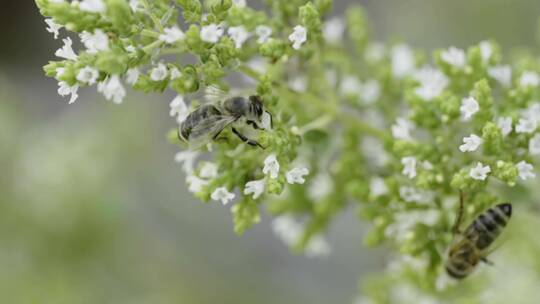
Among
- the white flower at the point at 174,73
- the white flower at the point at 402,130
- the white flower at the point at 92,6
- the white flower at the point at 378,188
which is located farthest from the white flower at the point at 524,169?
the white flower at the point at 92,6

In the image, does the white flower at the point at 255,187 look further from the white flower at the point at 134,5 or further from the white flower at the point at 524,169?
the white flower at the point at 524,169

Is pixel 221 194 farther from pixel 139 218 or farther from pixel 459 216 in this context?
pixel 139 218

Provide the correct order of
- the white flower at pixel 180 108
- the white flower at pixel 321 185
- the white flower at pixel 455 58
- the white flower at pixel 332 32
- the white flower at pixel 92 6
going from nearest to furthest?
the white flower at pixel 92 6 → the white flower at pixel 180 108 → the white flower at pixel 455 58 → the white flower at pixel 321 185 → the white flower at pixel 332 32

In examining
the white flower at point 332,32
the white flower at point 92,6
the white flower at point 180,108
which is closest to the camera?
the white flower at point 92,6

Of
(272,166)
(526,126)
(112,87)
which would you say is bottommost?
(272,166)

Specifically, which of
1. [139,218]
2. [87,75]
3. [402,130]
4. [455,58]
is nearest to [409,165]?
[402,130]

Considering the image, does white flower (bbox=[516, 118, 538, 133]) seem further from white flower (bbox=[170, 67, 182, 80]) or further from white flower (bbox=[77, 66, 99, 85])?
white flower (bbox=[77, 66, 99, 85])
